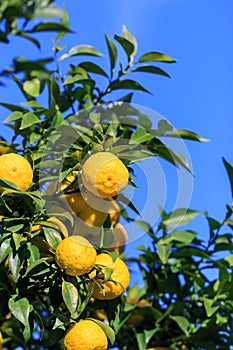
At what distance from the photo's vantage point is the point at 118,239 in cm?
161

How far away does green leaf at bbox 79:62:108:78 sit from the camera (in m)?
1.92

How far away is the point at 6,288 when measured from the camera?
1424 mm

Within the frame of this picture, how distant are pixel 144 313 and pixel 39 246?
→ 1.89ft

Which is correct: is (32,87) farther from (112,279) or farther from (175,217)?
(112,279)

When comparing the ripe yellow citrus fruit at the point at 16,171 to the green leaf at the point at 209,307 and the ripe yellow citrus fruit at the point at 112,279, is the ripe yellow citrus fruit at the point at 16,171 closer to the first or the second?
the ripe yellow citrus fruit at the point at 112,279

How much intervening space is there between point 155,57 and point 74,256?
84cm

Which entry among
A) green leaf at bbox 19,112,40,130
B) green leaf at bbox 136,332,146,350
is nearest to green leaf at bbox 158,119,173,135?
green leaf at bbox 19,112,40,130

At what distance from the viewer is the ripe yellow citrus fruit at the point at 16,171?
4.54ft

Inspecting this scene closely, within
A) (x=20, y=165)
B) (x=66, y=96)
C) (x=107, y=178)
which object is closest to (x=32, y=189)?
(x=20, y=165)

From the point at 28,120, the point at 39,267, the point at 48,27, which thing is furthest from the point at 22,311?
the point at 48,27

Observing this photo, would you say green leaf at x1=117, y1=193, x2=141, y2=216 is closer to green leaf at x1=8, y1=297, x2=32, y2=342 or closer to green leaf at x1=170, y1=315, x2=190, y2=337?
green leaf at x1=8, y1=297, x2=32, y2=342

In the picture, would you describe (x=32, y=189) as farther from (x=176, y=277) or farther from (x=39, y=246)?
(x=176, y=277)

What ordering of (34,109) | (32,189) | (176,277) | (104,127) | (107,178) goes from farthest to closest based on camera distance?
(176,277)
(34,109)
(104,127)
(32,189)
(107,178)

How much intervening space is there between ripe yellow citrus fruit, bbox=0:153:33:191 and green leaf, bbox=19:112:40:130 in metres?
0.23
